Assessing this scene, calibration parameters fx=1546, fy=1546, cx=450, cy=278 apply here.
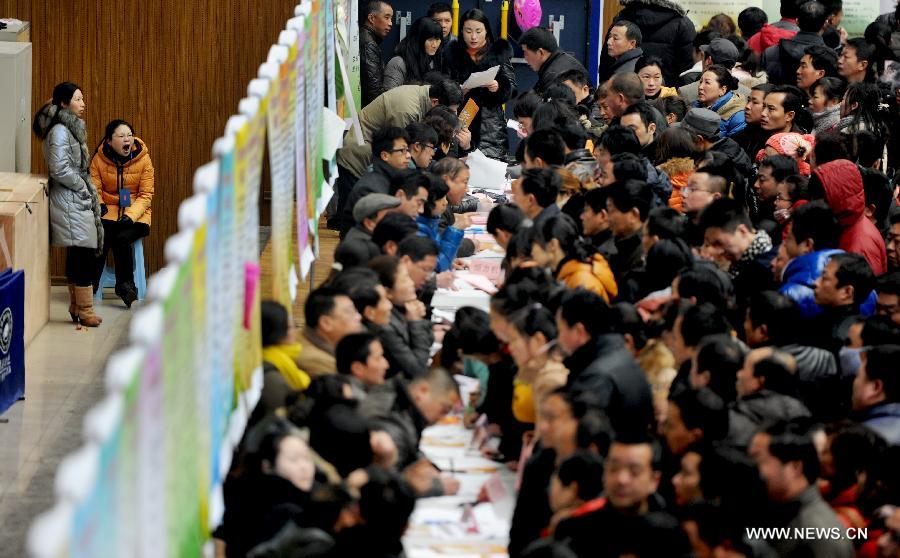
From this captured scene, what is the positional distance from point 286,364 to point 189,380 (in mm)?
1420

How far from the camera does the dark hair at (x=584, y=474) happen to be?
158 inches

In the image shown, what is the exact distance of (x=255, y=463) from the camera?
388 centimetres

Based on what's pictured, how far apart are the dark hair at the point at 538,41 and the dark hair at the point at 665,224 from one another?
4658mm

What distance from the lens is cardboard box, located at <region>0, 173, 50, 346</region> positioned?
31.5 ft

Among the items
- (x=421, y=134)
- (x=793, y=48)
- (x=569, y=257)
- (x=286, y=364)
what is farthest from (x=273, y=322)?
(x=793, y=48)

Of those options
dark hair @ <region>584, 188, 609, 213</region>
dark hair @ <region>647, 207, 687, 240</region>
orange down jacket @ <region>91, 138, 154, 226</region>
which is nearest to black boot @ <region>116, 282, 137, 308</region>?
orange down jacket @ <region>91, 138, 154, 226</region>

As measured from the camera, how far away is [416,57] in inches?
445

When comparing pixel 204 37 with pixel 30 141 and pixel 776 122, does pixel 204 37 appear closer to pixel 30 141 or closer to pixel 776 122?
pixel 30 141

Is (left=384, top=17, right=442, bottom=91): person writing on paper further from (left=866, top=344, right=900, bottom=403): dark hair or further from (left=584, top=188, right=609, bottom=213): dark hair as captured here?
(left=866, top=344, right=900, bottom=403): dark hair

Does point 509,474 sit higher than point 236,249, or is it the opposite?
point 236,249

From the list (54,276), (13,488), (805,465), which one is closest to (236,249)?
(805,465)

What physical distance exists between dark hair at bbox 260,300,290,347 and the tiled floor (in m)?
3.08

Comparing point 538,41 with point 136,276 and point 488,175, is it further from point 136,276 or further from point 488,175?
point 136,276

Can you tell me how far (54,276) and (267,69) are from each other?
23.5 feet
